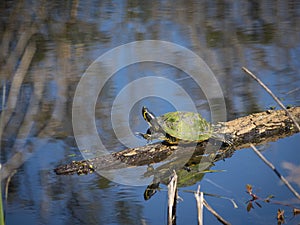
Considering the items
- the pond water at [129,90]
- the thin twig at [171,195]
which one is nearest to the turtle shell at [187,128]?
the pond water at [129,90]

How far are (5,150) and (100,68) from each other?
1596 mm

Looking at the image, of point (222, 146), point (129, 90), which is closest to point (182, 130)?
point (222, 146)

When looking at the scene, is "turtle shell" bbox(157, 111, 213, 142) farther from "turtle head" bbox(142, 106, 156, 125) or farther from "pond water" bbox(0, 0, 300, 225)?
"pond water" bbox(0, 0, 300, 225)

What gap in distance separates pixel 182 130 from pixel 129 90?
1065 millimetres

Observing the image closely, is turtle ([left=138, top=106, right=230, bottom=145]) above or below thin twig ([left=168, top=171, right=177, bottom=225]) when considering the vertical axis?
below

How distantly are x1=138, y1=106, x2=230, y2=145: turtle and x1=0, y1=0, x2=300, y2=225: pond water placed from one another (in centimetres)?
14

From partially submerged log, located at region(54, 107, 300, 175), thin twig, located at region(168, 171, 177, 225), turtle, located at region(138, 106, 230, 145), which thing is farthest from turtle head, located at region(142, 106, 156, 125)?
thin twig, located at region(168, 171, 177, 225)

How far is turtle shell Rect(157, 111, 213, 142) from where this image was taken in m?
3.19

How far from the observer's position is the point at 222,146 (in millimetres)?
3254

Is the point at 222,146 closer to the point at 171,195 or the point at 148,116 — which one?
the point at 148,116

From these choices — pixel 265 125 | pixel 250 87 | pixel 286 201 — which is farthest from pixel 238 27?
pixel 286 201

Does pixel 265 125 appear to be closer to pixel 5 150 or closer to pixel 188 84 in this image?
pixel 188 84

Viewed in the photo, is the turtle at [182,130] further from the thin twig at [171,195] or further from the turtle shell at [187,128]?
the thin twig at [171,195]

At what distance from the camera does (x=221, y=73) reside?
4.52m
